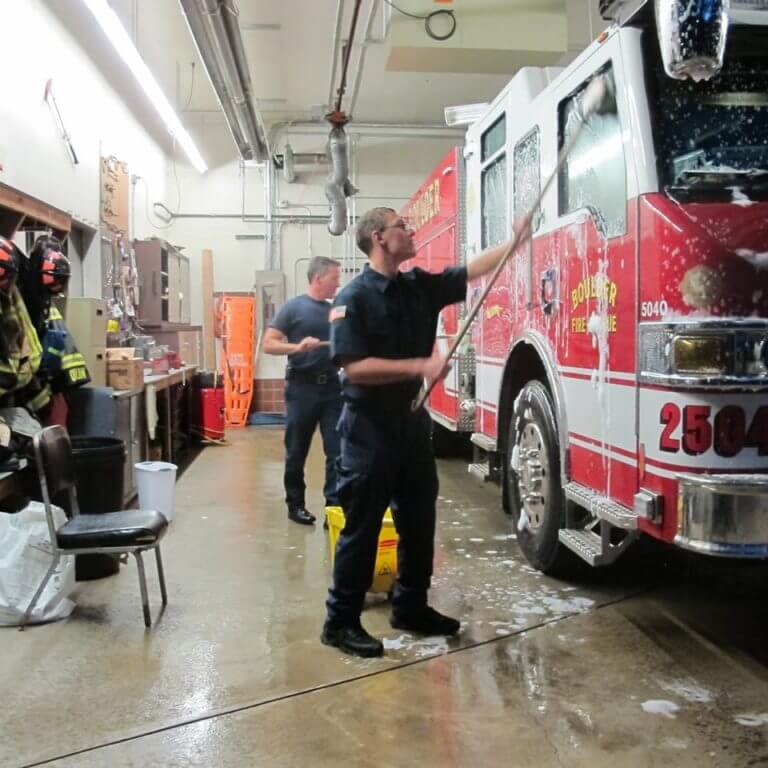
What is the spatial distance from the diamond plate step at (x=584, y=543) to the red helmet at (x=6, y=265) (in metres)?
3.14

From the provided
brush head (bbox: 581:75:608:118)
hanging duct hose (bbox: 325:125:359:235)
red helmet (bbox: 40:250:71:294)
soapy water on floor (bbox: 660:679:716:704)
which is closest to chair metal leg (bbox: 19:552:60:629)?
red helmet (bbox: 40:250:71:294)

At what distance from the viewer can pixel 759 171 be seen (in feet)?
9.07

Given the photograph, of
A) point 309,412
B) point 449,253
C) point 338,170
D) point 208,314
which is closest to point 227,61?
point 338,170

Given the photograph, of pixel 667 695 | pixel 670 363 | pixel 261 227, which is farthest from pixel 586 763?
pixel 261 227

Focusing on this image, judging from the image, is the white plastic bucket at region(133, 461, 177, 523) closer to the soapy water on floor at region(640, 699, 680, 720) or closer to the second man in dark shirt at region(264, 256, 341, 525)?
the second man in dark shirt at region(264, 256, 341, 525)

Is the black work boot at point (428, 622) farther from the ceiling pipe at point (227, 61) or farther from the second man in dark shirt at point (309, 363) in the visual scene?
the ceiling pipe at point (227, 61)

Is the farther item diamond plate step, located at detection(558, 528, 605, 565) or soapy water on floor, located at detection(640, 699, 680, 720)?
diamond plate step, located at detection(558, 528, 605, 565)

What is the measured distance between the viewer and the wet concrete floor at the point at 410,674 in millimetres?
2488

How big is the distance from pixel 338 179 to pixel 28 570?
25.7 feet

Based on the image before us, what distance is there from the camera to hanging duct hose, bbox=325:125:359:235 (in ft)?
33.1

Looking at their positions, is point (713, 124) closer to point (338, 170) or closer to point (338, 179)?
point (338, 170)

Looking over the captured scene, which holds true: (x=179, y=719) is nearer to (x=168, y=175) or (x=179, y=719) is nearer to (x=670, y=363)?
(x=670, y=363)

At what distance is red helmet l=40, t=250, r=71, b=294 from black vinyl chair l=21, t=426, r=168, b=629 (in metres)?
1.51

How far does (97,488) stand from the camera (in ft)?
14.4
